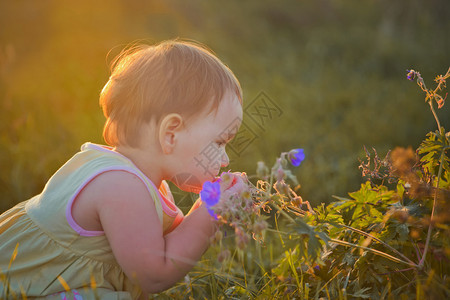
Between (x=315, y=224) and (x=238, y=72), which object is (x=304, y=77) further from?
(x=315, y=224)

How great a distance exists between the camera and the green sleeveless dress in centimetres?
170

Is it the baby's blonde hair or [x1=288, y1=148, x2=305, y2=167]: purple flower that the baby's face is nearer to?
the baby's blonde hair

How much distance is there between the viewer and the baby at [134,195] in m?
1.62

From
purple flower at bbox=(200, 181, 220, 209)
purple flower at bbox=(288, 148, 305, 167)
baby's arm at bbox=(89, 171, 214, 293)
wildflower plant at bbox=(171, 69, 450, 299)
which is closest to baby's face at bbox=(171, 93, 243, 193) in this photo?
wildflower plant at bbox=(171, 69, 450, 299)

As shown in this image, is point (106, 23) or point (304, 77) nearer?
point (304, 77)

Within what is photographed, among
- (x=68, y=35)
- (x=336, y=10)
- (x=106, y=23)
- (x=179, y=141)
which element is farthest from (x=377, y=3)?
(x=179, y=141)

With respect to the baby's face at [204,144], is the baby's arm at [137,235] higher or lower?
lower

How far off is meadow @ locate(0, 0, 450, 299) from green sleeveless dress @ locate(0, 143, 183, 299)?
0.42 meters

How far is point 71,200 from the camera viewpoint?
1.68 metres

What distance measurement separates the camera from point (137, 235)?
1.59 metres

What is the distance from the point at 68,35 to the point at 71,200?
212 inches

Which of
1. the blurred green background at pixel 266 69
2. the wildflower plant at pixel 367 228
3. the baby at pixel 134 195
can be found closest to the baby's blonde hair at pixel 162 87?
the baby at pixel 134 195

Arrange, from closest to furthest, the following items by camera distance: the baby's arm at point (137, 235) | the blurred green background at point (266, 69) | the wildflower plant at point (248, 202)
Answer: the wildflower plant at point (248, 202) < the baby's arm at point (137, 235) < the blurred green background at point (266, 69)

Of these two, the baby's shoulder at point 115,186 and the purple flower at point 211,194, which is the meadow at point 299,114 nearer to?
the purple flower at point 211,194
